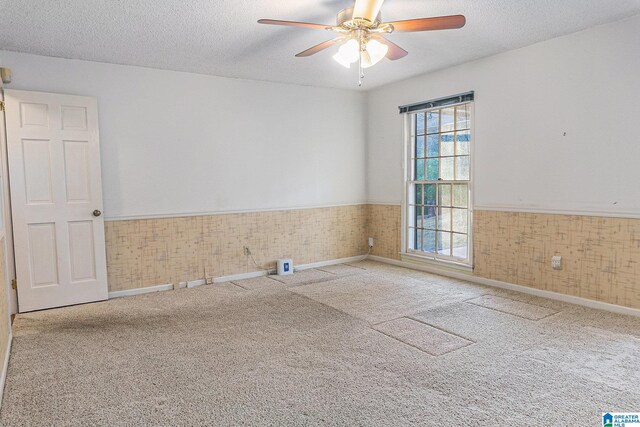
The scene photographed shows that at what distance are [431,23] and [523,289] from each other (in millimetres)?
2895

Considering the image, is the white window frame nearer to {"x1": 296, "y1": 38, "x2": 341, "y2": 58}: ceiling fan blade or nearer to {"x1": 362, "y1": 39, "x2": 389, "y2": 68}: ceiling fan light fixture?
{"x1": 362, "y1": 39, "x2": 389, "y2": 68}: ceiling fan light fixture

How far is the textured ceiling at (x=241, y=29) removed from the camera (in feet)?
9.94

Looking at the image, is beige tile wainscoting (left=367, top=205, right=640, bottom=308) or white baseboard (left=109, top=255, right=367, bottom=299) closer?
beige tile wainscoting (left=367, top=205, right=640, bottom=308)

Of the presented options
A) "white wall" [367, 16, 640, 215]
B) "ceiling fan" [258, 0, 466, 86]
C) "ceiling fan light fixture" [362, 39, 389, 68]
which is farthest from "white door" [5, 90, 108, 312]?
"white wall" [367, 16, 640, 215]

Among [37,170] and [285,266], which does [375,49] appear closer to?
[285,266]

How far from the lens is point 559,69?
3.88 meters

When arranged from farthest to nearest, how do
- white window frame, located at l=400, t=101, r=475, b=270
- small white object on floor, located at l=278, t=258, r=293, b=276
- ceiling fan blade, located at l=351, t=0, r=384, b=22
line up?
small white object on floor, located at l=278, t=258, r=293, b=276
white window frame, located at l=400, t=101, r=475, b=270
ceiling fan blade, located at l=351, t=0, r=384, b=22

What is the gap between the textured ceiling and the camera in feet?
9.94

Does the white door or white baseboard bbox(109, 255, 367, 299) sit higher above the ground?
the white door

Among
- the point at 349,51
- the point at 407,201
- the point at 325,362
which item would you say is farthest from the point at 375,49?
the point at 407,201

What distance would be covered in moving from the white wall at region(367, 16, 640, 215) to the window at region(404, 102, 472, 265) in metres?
0.22

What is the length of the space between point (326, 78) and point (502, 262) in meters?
3.02

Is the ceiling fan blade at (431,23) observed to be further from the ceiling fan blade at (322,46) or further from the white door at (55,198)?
the white door at (55,198)

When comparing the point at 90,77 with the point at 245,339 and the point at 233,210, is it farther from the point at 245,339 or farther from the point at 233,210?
the point at 245,339
